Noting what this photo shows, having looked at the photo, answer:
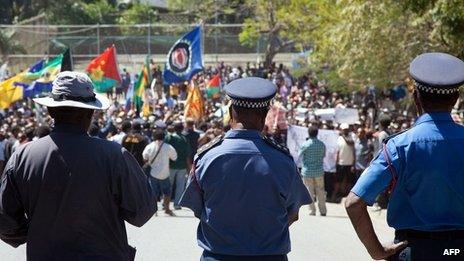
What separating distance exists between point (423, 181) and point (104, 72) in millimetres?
24243

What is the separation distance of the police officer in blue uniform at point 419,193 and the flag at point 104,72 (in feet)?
78.4

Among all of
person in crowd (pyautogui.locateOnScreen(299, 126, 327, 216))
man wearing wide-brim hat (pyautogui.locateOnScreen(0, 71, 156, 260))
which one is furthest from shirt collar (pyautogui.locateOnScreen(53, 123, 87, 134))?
person in crowd (pyautogui.locateOnScreen(299, 126, 327, 216))

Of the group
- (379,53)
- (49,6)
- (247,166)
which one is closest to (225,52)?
(49,6)

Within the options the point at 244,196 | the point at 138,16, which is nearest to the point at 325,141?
the point at 244,196

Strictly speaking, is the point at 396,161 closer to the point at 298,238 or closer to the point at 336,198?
the point at 298,238

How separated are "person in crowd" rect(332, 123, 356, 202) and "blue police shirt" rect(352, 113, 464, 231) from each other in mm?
15980

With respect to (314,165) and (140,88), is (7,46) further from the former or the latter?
(314,165)

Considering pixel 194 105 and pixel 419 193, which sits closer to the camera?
pixel 419 193

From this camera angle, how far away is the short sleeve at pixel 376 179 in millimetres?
4688

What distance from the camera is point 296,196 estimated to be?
554 centimetres

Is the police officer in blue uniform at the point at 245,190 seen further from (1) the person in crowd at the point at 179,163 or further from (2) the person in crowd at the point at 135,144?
(2) the person in crowd at the point at 135,144

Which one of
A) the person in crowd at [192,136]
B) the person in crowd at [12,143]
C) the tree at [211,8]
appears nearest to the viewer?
the person in crowd at [192,136]

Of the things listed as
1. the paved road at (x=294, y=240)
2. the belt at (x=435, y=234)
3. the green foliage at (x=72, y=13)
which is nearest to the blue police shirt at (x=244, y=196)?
the belt at (x=435, y=234)

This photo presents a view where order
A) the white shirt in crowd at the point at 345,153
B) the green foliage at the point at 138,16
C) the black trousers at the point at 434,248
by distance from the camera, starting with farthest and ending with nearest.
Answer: the green foliage at the point at 138,16 → the white shirt in crowd at the point at 345,153 → the black trousers at the point at 434,248
